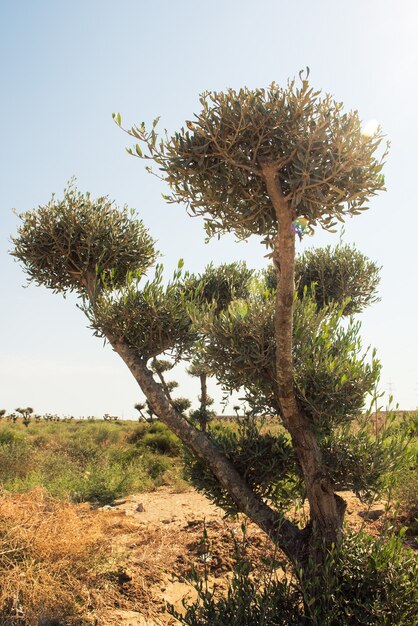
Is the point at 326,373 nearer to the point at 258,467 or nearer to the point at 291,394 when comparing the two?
the point at 291,394

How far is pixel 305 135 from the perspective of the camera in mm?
6090

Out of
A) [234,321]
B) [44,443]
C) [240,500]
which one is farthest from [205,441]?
[44,443]

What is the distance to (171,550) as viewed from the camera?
955 centimetres

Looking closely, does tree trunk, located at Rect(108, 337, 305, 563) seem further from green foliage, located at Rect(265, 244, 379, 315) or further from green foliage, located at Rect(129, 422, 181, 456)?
green foliage, located at Rect(129, 422, 181, 456)

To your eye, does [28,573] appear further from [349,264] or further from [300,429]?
[349,264]

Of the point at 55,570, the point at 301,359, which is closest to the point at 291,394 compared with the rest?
the point at 301,359

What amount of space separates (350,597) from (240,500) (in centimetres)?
214

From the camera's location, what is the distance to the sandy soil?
298 inches

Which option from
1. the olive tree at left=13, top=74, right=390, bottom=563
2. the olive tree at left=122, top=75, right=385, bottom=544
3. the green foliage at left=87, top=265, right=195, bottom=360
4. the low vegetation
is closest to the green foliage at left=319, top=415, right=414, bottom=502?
the olive tree at left=13, top=74, right=390, bottom=563

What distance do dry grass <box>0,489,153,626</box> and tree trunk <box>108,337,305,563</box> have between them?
2.19 metres

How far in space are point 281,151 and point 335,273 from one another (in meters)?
7.25

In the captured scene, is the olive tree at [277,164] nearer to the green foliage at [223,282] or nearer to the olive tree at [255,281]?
the olive tree at [255,281]

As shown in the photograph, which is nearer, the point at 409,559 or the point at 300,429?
the point at 409,559

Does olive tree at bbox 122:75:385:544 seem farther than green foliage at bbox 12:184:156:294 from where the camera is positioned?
No
